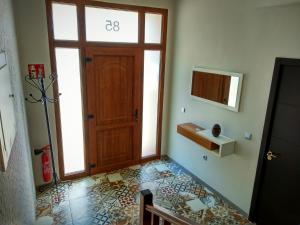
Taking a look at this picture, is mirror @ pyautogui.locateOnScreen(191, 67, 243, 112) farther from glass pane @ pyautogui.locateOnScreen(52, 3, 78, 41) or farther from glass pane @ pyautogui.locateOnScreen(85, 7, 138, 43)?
glass pane @ pyautogui.locateOnScreen(52, 3, 78, 41)

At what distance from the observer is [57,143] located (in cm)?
346

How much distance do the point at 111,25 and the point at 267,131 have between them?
2.59 m

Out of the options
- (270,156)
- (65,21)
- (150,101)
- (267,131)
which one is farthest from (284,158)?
(65,21)

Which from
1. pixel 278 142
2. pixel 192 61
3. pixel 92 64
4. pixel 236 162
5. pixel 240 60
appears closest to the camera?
pixel 278 142

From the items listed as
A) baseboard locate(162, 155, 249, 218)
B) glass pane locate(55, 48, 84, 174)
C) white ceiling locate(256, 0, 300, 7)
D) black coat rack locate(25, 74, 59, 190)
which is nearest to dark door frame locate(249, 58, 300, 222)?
baseboard locate(162, 155, 249, 218)

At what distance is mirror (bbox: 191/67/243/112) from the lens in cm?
293

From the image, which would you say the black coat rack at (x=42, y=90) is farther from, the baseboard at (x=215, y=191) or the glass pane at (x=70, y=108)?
the baseboard at (x=215, y=191)

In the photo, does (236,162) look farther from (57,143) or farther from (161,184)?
(57,143)

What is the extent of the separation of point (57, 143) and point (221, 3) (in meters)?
3.04

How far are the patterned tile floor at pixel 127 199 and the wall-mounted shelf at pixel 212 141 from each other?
810mm

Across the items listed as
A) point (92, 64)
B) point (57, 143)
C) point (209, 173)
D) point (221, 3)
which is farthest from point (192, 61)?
point (57, 143)

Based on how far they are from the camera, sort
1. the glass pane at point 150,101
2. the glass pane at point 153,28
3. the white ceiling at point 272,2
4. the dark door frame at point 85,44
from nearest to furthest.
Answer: the white ceiling at point 272,2, the dark door frame at point 85,44, the glass pane at point 153,28, the glass pane at point 150,101

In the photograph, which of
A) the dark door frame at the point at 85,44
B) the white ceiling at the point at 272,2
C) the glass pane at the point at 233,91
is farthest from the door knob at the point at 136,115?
the white ceiling at the point at 272,2

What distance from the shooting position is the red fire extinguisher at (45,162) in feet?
10.7
